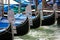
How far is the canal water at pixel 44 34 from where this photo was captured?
3898 millimetres

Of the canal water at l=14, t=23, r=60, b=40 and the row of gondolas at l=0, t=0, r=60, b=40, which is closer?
the row of gondolas at l=0, t=0, r=60, b=40

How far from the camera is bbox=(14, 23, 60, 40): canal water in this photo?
390cm

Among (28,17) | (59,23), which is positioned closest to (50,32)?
(59,23)

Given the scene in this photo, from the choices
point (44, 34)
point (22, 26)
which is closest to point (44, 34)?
point (44, 34)

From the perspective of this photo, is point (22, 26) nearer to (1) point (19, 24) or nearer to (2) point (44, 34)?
(1) point (19, 24)

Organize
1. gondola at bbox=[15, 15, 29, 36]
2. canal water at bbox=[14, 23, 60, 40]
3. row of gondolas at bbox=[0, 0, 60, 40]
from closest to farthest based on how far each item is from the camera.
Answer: row of gondolas at bbox=[0, 0, 60, 40], gondola at bbox=[15, 15, 29, 36], canal water at bbox=[14, 23, 60, 40]

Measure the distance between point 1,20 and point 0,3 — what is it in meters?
0.52

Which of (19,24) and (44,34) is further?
(44,34)

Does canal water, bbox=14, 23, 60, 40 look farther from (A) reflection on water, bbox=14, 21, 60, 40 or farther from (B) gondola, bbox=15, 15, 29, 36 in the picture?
(B) gondola, bbox=15, 15, 29, 36

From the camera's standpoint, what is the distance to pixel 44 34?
13.8 ft

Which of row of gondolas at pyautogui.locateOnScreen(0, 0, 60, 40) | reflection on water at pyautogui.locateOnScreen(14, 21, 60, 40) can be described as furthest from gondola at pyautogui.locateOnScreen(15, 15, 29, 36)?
reflection on water at pyautogui.locateOnScreen(14, 21, 60, 40)

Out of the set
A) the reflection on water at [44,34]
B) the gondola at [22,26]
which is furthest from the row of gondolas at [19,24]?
the reflection on water at [44,34]

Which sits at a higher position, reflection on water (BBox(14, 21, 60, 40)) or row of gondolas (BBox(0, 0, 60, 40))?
row of gondolas (BBox(0, 0, 60, 40))

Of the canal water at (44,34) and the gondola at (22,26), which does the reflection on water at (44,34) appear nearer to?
the canal water at (44,34)
